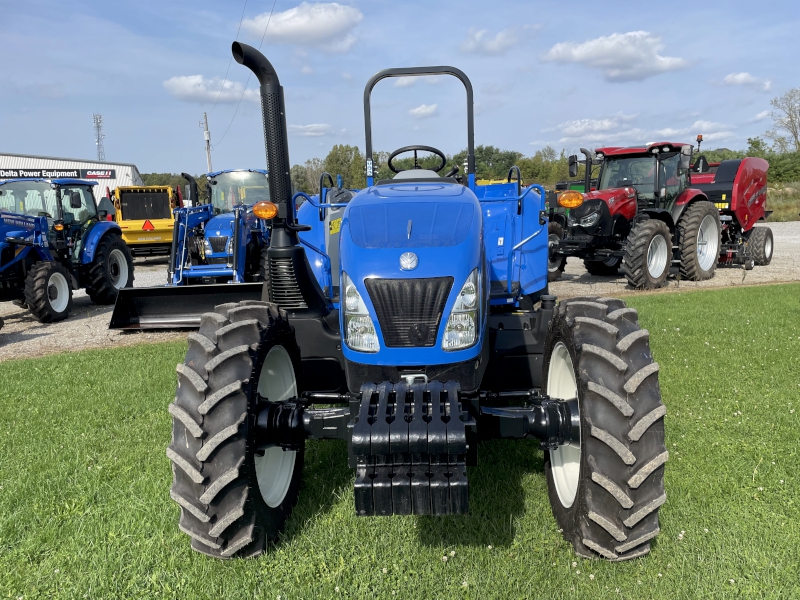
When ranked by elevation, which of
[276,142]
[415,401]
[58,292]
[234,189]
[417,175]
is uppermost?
[276,142]

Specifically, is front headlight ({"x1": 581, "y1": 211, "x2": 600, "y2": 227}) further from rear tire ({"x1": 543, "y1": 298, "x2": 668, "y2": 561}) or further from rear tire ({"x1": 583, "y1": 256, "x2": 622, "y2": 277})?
rear tire ({"x1": 543, "y1": 298, "x2": 668, "y2": 561})

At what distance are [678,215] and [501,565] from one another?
10648mm

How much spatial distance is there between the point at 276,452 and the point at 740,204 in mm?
12805

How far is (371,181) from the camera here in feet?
15.1

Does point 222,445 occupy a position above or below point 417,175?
below

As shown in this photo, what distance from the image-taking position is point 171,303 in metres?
8.54

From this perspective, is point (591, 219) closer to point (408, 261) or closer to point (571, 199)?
point (571, 199)

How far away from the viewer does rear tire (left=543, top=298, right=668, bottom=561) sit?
2588 mm

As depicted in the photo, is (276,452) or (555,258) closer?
(276,452)

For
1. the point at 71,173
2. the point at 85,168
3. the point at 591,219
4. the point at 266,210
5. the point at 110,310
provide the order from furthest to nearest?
the point at 85,168 → the point at 71,173 → the point at 591,219 → the point at 110,310 → the point at 266,210

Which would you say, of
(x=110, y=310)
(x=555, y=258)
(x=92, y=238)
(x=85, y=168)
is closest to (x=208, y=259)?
(x=110, y=310)

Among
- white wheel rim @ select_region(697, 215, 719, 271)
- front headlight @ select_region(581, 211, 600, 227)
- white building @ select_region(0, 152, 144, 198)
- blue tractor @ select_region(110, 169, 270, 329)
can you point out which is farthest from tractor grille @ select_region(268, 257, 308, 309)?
white building @ select_region(0, 152, 144, 198)

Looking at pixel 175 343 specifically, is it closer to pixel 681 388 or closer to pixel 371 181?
pixel 371 181

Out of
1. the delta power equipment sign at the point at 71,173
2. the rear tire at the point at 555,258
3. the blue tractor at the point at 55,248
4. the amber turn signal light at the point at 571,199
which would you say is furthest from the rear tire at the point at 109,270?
the delta power equipment sign at the point at 71,173
